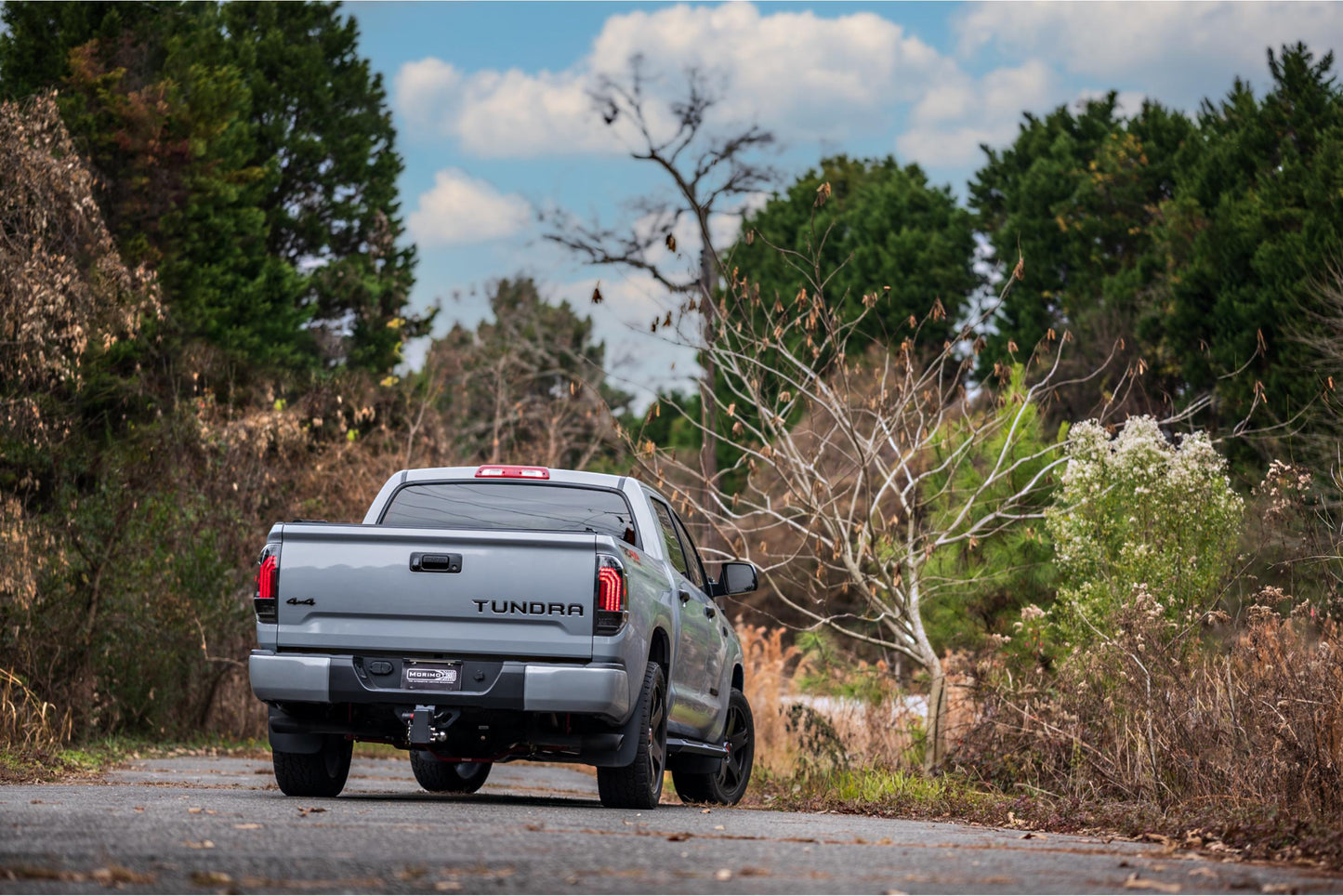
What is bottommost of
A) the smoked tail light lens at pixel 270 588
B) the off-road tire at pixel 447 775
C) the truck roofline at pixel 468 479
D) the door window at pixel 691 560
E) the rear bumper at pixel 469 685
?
the off-road tire at pixel 447 775

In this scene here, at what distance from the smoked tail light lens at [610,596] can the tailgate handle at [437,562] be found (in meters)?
0.78

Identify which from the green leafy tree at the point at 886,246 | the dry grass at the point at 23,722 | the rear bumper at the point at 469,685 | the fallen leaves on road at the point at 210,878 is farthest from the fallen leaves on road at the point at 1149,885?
the green leafy tree at the point at 886,246

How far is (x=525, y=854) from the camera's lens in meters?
6.34

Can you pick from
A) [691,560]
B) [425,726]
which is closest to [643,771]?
[425,726]

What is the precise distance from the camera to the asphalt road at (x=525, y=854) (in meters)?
5.62

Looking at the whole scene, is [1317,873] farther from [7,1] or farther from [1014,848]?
[7,1]

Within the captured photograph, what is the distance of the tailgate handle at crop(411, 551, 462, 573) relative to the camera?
8898mm

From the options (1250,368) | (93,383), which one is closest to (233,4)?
(93,383)

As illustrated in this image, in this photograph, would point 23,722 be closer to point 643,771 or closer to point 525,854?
point 643,771

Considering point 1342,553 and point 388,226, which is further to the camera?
point 388,226

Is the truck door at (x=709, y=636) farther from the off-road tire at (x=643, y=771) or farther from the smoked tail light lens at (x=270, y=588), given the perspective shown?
the smoked tail light lens at (x=270, y=588)

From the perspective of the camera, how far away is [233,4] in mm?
39031

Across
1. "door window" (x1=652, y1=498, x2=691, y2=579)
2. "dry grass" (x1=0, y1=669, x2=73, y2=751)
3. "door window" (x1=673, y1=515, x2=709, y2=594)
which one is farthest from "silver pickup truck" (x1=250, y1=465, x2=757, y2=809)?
"dry grass" (x1=0, y1=669, x2=73, y2=751)

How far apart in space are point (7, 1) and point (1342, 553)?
71.3 ft
